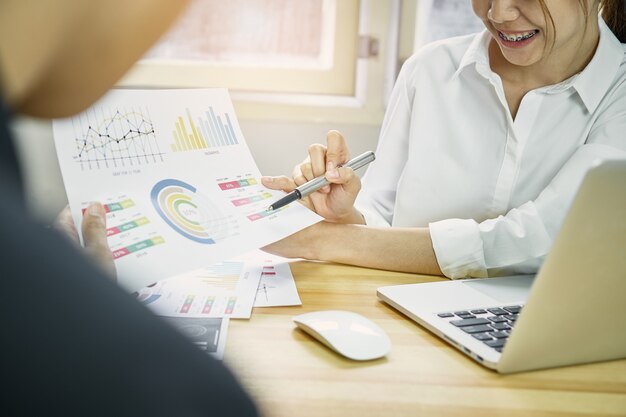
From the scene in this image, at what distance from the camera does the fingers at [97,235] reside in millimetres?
753

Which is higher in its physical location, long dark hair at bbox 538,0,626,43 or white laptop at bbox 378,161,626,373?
long dark hair at bbox 538,0,626,43

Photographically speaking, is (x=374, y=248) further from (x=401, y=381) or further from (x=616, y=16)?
(x=616, y=16)

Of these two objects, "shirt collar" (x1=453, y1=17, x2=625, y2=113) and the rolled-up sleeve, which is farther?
"shirt collar" (x1=453, y1=17, x2=625, y2=113)

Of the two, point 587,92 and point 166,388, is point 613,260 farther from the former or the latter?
point 587,92

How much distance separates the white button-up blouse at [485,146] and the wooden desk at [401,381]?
1.15ft

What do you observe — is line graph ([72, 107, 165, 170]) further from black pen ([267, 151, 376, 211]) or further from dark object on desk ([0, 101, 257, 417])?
dark object on desk ([0, 101, 257, 417])

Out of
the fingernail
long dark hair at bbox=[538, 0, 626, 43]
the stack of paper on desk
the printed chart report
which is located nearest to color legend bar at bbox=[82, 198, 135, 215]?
the printed chart report

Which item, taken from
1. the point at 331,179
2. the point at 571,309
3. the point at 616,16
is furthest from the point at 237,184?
the point at 616,16

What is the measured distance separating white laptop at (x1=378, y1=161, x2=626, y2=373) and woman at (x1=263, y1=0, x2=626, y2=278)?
0.24 m

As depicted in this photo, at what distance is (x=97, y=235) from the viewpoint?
0.76m

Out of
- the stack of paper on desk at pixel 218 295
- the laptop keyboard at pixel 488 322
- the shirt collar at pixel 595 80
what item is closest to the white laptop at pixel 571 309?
the laptop keyboard at pixel 488 322

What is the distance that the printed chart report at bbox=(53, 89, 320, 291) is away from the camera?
0.81 meters

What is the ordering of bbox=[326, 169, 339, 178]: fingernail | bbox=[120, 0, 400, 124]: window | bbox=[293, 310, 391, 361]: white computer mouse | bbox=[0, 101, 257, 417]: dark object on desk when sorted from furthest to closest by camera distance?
bbox=[120, 0, 400, 124]: window < bbox=[326, 169, 339, 178]: fingernail < bbox=[293, 310, 391, 361]: white computer mouse < bbox=[0, 101, 257, 417]: dark object on desk

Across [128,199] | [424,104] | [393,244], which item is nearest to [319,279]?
[393,244]
